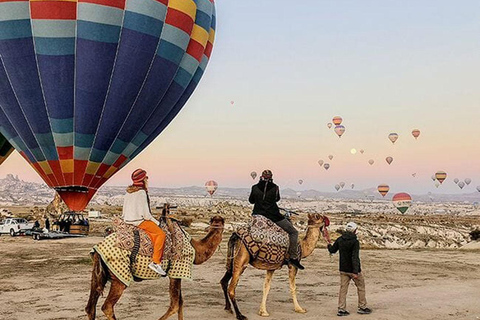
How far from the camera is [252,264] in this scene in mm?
11234

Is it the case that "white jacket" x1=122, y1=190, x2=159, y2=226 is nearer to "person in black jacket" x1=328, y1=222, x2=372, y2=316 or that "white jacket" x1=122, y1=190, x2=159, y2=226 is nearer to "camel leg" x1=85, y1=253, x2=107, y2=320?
"camel leg" x1=85, y1=253, x2=107, y2=320

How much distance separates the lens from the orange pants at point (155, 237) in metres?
9.34

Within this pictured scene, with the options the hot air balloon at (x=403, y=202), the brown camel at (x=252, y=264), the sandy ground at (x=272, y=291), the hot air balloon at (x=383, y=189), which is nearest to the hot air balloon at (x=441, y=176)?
the hot air balloon at (x=383, y=189)

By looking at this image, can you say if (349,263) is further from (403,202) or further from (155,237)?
(403,202)

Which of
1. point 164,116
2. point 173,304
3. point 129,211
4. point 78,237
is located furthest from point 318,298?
point 78,237

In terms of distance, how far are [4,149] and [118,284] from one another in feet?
66.8

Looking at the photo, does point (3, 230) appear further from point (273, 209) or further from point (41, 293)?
point (273, 209)

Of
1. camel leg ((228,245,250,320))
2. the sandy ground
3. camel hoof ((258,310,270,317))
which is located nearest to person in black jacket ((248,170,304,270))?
camel leg ((228,245,250,320))

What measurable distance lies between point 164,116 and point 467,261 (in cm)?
1421

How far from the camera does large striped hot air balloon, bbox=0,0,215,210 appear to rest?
57.8 ft

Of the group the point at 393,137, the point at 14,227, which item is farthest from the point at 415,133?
the point at 14,227

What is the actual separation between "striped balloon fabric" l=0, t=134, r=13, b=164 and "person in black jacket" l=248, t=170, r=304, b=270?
18974 millimetres

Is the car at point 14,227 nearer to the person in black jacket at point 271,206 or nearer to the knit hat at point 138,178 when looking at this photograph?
the person in black jacket at point 271,206

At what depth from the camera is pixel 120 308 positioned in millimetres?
11781
